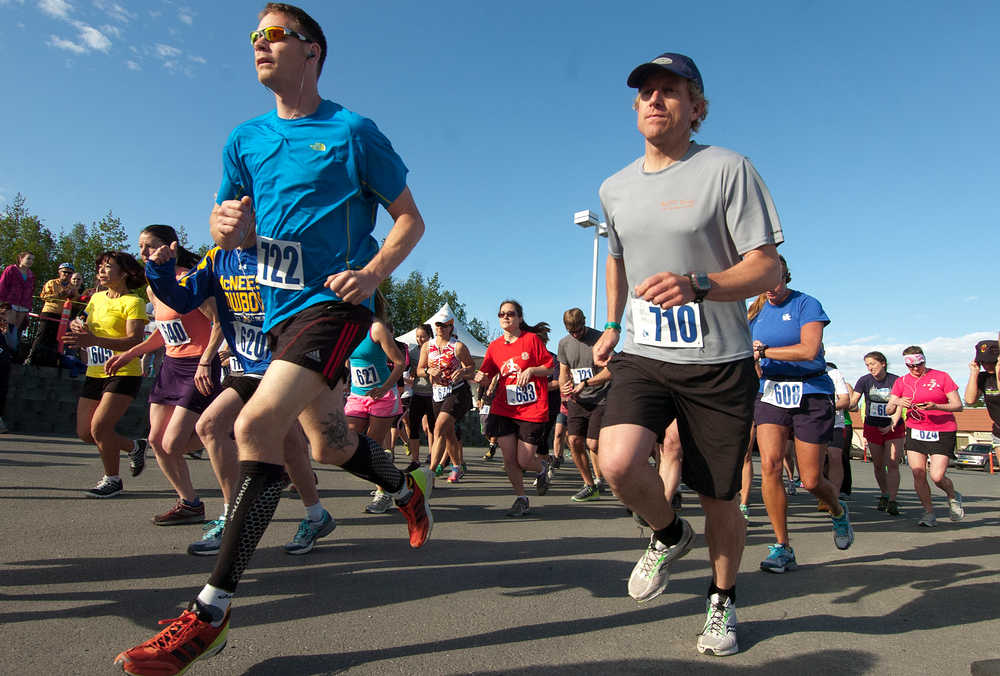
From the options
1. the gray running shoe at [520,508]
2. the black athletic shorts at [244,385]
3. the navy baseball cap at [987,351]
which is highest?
the navy baseball cap at [987,351]

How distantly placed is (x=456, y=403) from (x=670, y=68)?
671 centimetres

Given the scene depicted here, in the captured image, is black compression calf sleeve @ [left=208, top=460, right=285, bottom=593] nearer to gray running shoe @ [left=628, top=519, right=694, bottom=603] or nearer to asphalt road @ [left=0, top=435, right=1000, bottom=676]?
asphalt road @ [left=0, top=435, right=1000, bottom=676]

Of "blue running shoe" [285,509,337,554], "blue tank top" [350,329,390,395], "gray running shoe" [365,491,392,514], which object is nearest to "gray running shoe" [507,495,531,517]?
"gray running shoe" [365,491,392,514]

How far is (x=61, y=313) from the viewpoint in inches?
469

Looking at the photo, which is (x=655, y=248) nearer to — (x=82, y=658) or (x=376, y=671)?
(x=376, y=671)

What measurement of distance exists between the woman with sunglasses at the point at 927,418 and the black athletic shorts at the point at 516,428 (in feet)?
14.1

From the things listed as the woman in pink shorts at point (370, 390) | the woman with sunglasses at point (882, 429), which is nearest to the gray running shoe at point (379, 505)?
the woman in pink shorts at point (370, 390)

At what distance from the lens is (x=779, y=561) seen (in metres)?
4.16

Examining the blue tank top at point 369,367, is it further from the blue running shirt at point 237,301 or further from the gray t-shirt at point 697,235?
the gray t-shirt at point 697,235

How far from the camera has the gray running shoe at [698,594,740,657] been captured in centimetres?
256

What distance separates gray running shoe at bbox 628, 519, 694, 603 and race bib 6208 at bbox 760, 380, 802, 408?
238 cm

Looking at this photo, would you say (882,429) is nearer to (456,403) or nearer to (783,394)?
(783,394)

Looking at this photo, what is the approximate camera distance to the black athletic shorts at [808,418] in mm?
4641

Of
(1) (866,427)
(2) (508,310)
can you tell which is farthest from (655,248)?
(1) (866,427)
